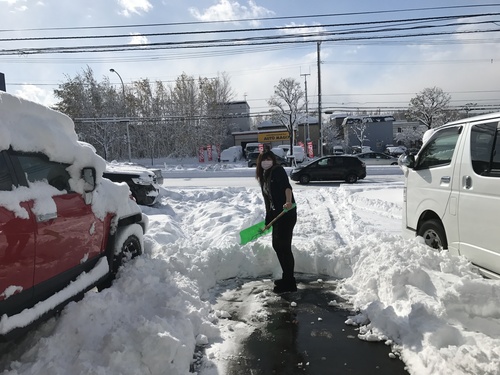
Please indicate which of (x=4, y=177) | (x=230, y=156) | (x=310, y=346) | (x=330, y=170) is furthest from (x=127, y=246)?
(x=230, y=156)

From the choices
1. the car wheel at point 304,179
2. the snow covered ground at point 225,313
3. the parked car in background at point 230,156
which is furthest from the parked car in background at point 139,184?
the parked car in background at point 230,156

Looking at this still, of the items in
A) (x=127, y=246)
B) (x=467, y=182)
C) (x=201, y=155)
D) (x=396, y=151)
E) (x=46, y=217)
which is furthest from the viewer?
(x=396, y=151)

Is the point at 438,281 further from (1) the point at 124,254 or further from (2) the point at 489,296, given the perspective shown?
(1) the point at 124,254

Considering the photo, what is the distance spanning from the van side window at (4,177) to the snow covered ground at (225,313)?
46.3 inches

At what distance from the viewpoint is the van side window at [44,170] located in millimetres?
2973

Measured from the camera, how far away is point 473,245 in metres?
3.87

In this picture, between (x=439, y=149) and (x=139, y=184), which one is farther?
(x=139, y=184)

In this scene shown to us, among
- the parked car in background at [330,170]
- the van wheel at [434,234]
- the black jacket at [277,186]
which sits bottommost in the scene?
the parked car in background at [330,170]

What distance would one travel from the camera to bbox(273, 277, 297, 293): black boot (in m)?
4.63

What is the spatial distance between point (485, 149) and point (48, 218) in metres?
4.20

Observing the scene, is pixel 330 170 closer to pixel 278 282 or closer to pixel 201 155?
pixel 278 282

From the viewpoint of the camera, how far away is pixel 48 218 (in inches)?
113

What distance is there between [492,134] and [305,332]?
2792mm

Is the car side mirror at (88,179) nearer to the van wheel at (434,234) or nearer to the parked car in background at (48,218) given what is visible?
the parked car in background at (48,218)
